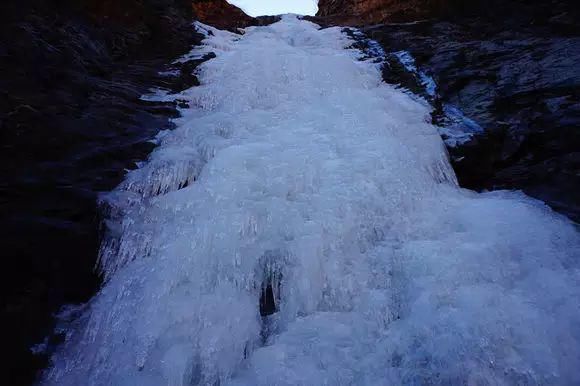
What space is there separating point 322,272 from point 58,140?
10.0 feet

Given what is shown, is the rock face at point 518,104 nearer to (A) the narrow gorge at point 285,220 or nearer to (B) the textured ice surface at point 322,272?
(A) the narrow gorge at point 285,220

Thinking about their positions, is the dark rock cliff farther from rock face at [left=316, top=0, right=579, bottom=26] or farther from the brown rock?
the brown rock

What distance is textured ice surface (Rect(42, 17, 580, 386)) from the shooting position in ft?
8.86

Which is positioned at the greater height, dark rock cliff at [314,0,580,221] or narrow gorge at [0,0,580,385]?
dark rock cliff at [314,0,580,221]

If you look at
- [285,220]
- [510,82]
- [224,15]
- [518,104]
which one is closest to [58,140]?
[285,220]

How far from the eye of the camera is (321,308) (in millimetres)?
3195

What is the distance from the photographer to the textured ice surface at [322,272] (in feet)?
8.86

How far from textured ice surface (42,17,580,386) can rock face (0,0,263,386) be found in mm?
249

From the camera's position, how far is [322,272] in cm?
341

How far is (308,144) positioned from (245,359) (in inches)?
115

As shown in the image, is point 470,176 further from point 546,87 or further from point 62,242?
point 62,242

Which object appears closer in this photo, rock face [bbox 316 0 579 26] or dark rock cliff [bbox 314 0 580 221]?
dark rock cliff [bbox 314 0 580 221]

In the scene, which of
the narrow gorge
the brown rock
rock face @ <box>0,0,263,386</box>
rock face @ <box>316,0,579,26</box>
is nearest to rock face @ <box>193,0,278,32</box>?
the brown rock

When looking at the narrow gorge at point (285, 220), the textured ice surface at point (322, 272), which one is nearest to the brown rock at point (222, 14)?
the narrow gorge at point (285, 220)
